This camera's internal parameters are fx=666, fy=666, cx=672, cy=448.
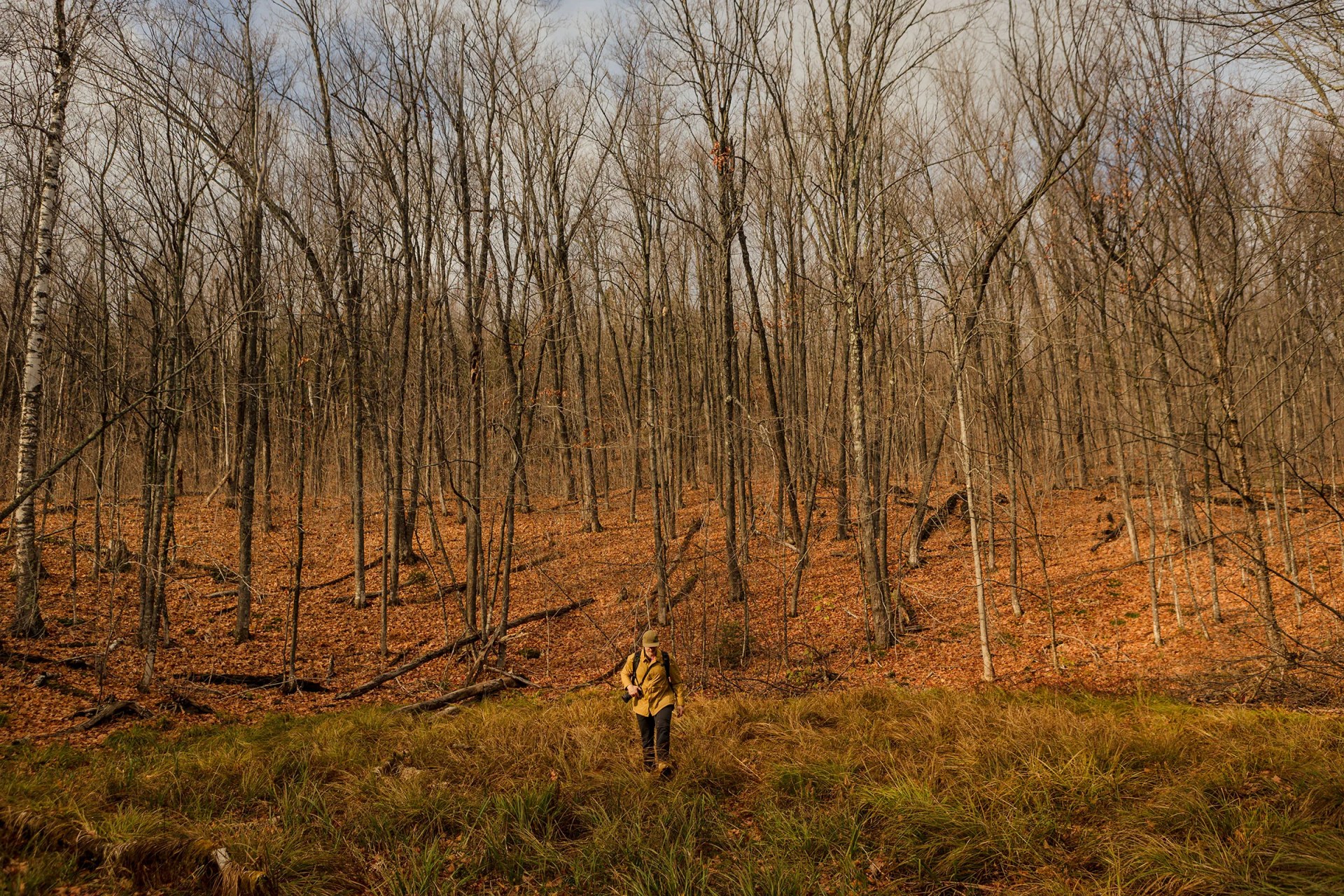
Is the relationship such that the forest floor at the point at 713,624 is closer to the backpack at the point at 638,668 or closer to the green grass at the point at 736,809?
the green grass at the point at 736,809

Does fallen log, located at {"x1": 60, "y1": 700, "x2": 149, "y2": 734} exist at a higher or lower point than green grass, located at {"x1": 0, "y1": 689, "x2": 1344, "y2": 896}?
higher

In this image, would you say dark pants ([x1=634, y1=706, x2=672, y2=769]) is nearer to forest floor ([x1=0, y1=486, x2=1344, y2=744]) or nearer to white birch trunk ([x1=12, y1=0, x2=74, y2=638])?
forest floor ([x1=0, y1=486, x2=1344, y2=744])

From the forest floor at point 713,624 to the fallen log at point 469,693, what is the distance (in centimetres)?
39

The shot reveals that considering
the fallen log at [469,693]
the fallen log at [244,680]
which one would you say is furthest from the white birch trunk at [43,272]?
the fallen log at [469,693]

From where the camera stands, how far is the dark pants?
18.9 feet

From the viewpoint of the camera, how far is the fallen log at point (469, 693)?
28.1ft

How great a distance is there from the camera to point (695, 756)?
5793 millimetres

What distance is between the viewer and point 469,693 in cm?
936

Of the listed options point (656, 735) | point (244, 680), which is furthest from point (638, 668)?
point (244, 680)

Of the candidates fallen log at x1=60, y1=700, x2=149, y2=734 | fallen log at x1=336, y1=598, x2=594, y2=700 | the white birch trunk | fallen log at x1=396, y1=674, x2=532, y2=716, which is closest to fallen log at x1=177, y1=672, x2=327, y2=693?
fallen log at x1=336, y1=598, x2=594, y2=700

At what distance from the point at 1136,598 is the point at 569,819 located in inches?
414

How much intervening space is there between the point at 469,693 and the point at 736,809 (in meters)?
5.37

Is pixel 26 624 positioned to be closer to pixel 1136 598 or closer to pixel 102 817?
pixel 102 817

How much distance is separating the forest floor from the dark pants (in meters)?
3.42
